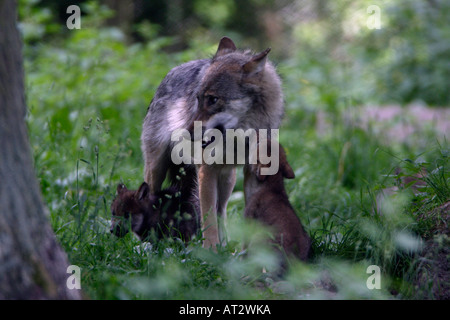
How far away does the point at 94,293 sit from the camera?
8.84 feet

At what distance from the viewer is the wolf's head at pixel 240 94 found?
3771 millimetres

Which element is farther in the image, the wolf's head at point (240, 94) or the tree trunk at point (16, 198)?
the wolf's head at point (240, 94)

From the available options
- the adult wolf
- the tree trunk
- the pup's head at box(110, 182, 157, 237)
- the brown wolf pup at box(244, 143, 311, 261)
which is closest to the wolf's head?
the adult wolf

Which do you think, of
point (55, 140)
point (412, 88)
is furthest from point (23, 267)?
point (412, 88)

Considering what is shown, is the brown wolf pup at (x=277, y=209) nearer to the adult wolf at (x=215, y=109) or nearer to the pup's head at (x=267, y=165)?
the pup's head at (x=267, y=165)

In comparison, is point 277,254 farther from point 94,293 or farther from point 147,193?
point 147,193

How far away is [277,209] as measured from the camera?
3324mm

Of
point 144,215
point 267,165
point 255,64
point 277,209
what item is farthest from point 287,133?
point 277,209

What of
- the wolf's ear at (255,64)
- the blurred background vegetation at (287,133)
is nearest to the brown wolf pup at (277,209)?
the blurred background vegetation at (287,133)

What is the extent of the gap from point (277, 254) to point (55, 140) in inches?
127

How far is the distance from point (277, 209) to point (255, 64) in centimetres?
114

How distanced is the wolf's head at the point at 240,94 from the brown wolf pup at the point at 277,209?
0.37 metres

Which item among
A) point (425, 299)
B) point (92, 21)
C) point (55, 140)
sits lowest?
point (425, 299)

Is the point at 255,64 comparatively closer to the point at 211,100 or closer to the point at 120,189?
the point at 211,100
